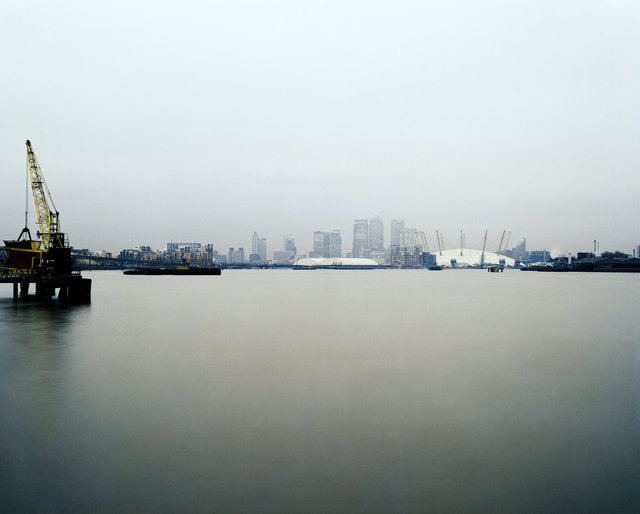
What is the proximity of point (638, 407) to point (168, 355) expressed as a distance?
15.3m

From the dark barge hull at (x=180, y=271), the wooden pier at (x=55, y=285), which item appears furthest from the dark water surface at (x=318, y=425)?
the dark barge hull at (x=180, y=271)

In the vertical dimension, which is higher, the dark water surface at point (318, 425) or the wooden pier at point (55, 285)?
the wooden pier at point (55, 285)

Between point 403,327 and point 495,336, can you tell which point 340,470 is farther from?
point 403,327

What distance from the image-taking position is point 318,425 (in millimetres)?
10375

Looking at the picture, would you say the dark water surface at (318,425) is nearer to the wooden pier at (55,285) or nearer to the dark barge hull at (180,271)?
the wooden pier at (55,285)

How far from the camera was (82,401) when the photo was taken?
12180 millimetres

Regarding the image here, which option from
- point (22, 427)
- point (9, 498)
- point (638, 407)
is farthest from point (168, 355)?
point (638, 407)

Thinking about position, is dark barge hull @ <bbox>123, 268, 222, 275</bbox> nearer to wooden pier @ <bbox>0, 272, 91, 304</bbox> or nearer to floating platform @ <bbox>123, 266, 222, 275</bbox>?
floating platform @ <bbox>123, 266, 222, 275</bbox>

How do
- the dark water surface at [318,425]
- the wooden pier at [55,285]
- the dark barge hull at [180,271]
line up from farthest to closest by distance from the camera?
the dark barge hull at [180,271] → the wooden pier at [55,285] → the dark water surface at [318,425]

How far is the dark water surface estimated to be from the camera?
23.4 ft

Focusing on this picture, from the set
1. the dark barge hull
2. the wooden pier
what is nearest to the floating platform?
the dark barge hull

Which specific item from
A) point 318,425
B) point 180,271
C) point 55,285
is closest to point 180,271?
point 180,271

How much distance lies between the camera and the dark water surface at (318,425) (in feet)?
23.4

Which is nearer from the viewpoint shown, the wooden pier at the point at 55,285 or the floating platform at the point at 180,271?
the wooden pier at the point at 55,285
